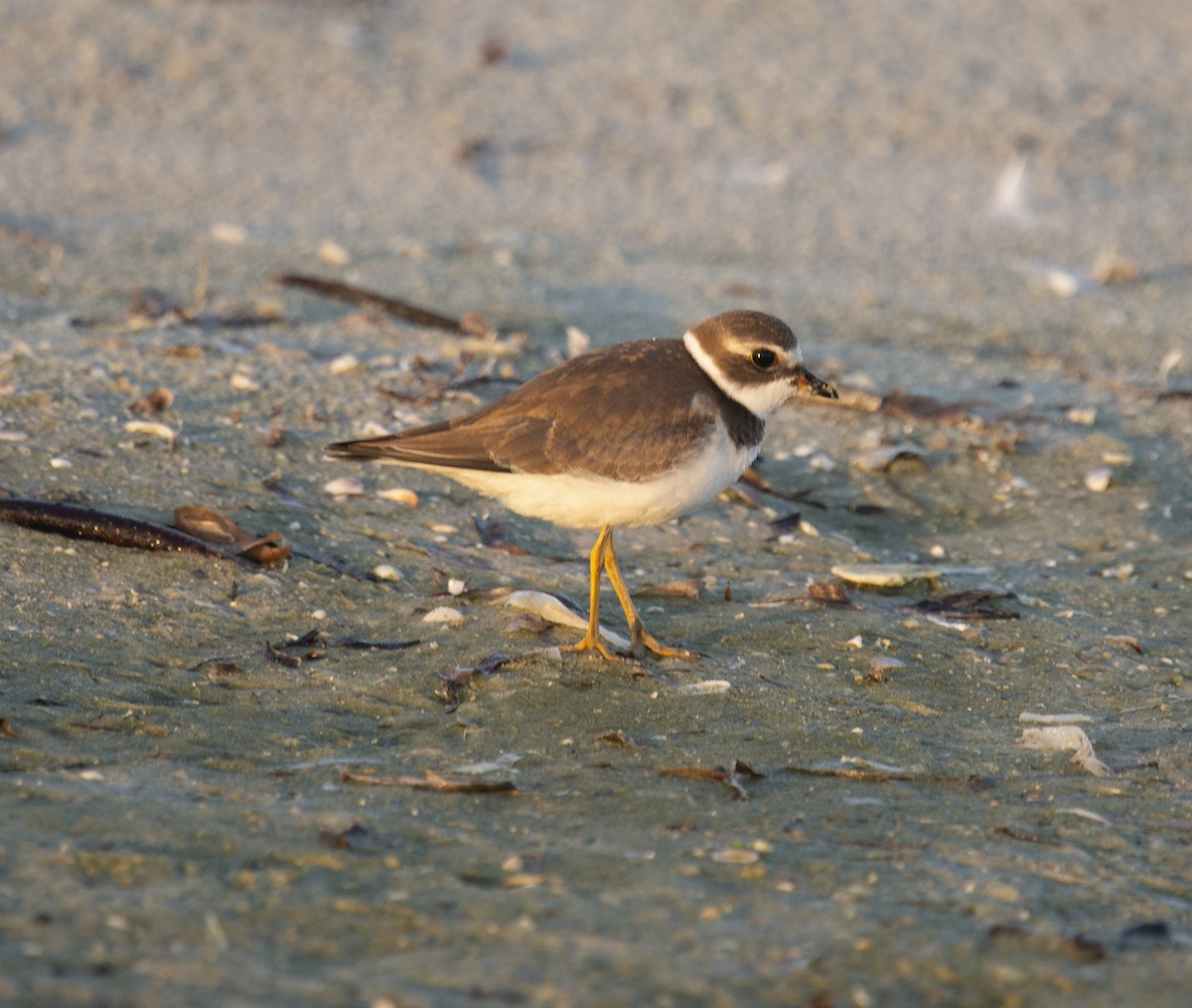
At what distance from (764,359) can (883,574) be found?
2.93ft

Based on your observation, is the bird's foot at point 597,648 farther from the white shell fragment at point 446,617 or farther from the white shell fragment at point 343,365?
the white shell fragment at point 343,365

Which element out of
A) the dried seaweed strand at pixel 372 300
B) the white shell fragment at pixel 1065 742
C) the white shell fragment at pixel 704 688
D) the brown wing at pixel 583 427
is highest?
the brown wing at pixel 583 427

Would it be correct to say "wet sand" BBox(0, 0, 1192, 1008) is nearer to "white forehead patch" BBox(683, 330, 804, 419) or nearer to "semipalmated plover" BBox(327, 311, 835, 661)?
"semipalmated plover" BBox(327, 311, 835, 661)

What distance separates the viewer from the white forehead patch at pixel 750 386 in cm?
479

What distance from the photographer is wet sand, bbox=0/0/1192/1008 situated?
9.25 ft

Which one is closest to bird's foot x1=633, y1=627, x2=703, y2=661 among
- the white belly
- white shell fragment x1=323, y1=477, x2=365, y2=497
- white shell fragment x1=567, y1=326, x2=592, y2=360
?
the white belly

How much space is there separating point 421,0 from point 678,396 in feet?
27.2

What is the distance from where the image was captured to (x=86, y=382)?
5.90 meters

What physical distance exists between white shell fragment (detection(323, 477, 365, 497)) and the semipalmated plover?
791 mm

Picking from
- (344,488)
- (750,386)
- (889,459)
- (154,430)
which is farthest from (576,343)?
(750,386)

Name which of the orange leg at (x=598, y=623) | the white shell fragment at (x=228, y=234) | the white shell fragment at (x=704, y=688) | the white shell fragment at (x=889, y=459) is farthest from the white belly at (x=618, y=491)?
the white shell fragment at (x=228, y=234)

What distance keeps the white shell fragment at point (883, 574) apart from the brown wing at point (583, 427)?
0.87 metres

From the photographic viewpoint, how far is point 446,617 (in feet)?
14.7

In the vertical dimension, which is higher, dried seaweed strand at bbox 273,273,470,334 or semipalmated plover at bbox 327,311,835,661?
semipalmated plover at bbox 327,311,835,661
